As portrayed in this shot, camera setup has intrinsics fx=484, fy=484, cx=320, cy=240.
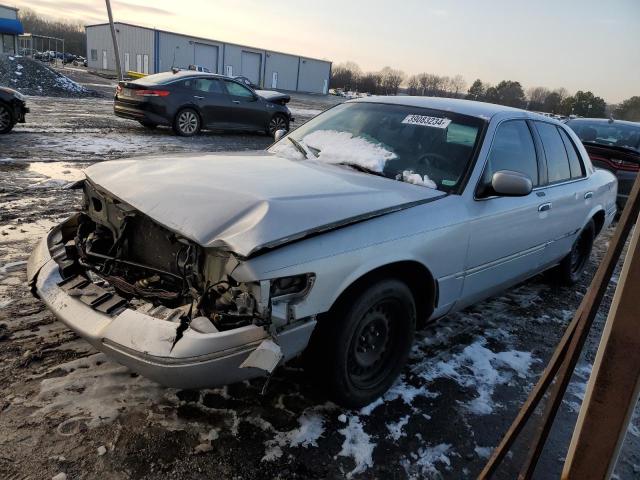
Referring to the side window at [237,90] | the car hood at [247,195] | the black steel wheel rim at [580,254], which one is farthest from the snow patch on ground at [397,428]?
the side window at [237,90]

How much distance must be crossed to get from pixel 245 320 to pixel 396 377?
116 centimetres

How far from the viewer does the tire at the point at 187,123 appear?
1197 cm

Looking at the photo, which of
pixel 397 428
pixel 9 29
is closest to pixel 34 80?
pixel 397 428

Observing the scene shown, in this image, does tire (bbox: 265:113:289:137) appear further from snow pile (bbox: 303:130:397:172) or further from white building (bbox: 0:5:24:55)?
white building (bbox: 0:5:24:55)

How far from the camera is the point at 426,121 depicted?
348cm

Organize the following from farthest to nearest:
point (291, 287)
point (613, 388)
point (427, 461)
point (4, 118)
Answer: point (4, 118) → point (427, 461) → point (291, 287) → point (613, 388)

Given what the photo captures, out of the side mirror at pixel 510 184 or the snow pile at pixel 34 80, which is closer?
the side mirror at pixel 510 184

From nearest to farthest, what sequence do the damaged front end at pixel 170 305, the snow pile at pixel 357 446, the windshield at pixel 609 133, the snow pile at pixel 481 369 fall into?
1. the damaged front end at pixel 170 305
2. the snow pile at pixel 357 446
3. the snow pile at pixel 481 369
4. the windshield at pixel 609 133

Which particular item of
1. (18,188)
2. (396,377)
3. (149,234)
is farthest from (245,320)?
(18,188)

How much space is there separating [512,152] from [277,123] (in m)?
11.3

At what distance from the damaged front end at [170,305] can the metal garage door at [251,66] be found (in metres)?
51.5

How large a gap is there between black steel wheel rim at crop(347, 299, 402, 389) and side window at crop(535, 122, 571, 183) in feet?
7.16

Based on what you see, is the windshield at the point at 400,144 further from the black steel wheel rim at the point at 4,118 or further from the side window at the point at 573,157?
the black steel wheel rim at the point at 4,118

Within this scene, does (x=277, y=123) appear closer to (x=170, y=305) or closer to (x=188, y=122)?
(x=188, y=122)
